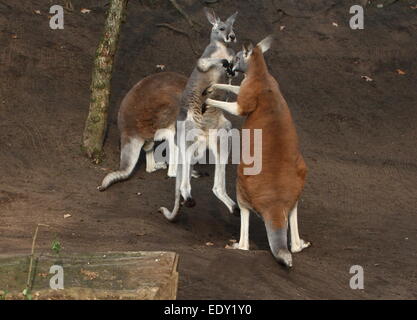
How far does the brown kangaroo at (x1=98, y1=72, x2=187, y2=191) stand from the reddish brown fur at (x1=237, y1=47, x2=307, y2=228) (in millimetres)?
2684

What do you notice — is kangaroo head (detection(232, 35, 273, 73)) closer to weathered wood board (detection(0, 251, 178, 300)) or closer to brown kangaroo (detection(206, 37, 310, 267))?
brown kangaroo (detection(206, 37, 310, 267))

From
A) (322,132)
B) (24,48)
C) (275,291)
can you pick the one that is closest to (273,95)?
(275,291)

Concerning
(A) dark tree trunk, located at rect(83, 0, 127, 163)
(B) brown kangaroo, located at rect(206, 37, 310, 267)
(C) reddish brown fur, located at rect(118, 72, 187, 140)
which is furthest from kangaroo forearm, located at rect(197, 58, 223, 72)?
(A) dark tree trunk, located at rect(83, 0, 127, 163)

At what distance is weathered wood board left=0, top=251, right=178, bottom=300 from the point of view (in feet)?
18.5

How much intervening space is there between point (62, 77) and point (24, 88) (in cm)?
75

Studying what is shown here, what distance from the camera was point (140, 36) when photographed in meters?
14.9

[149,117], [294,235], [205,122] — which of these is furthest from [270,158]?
[149,117]

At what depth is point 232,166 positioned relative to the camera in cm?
1158

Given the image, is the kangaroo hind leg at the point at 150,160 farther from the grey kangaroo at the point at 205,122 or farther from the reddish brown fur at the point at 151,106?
the grey kangaroo at the point at 205,122

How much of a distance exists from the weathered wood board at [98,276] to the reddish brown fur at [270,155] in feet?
6.96

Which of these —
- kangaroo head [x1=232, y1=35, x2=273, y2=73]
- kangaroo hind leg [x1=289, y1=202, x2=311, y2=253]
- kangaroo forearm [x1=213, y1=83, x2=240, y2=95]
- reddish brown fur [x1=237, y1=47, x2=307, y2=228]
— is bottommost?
kangaroo hind leg [x1=289, y1=202, x2=311, y2=253]

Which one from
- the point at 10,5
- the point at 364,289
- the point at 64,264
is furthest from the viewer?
the point at 10,5

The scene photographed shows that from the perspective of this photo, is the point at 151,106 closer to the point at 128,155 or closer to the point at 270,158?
the point at 128,155

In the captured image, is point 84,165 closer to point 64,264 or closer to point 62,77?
point 62,77
